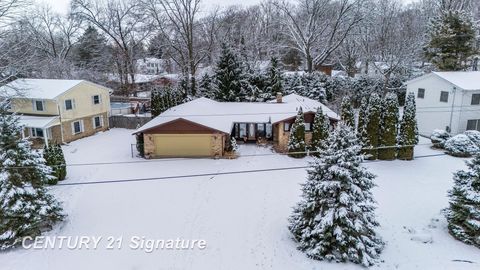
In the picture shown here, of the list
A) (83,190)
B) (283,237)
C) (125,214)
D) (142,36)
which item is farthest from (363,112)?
(142,36)

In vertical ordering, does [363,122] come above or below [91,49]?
below

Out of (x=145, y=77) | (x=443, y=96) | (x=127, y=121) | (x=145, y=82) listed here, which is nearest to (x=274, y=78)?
(x=443, y=96)

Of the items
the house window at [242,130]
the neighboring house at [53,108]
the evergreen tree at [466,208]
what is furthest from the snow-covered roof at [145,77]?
the evergreen tree at [466,208]

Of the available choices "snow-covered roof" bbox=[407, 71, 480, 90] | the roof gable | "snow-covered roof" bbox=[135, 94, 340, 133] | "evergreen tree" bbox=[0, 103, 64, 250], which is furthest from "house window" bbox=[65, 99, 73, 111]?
"snow-covered roof" bbox=[407, 71, 480, 90]

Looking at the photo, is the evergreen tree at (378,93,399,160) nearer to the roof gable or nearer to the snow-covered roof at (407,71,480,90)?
the snow-covered roof at (407,71,480,90)

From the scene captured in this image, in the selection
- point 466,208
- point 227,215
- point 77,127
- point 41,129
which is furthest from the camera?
point 77,127

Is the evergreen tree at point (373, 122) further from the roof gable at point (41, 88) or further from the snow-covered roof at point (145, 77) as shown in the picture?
the snow-covered roof at point (145, 77)

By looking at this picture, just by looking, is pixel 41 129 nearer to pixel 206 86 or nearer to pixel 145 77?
pixel 206 86
